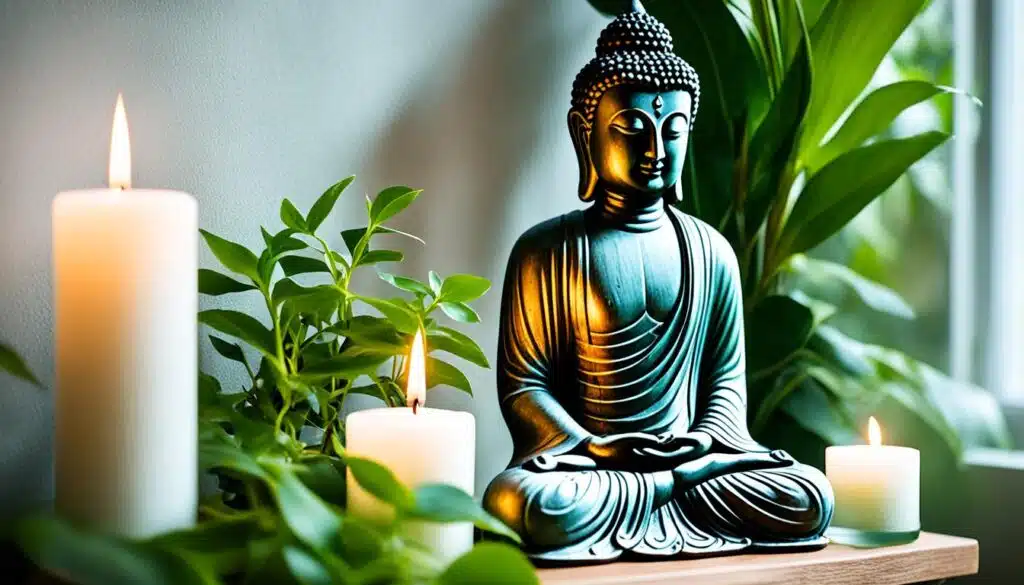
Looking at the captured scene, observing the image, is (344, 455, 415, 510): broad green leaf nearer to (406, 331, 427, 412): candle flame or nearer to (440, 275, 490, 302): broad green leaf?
(406, 331, 427, 412): candle flame

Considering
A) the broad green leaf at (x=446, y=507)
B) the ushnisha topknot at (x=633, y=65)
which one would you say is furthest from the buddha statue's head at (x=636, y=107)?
the broad green leaf at (x=446, y=507)

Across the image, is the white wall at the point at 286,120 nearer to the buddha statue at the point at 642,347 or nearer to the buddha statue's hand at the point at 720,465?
the buddha statue at the point at 642,347

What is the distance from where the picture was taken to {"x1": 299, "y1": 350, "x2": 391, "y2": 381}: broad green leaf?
0.85 metres

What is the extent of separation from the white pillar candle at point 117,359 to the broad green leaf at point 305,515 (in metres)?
0.09

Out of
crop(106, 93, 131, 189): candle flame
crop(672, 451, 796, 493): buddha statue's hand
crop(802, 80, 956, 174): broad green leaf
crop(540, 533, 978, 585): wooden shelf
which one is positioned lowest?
crop(540, 533, 978, 585): wooden shelf

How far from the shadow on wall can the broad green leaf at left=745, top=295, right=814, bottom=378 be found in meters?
0.25

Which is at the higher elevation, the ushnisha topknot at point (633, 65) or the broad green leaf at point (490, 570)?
the ushnisha topknot at point (633, 65)

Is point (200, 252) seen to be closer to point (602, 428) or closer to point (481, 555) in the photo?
point (602, 428)

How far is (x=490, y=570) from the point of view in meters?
0.61

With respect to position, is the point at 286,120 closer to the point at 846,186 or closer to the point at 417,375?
the point at 417,375

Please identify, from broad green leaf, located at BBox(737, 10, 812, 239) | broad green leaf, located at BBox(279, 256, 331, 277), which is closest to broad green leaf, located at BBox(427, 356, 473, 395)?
broad green leaf, located at BBox(279, 256, 331, 277)

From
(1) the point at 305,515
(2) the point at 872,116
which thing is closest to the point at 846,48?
(2) the point at 872,116

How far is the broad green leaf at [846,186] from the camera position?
123 centimetres

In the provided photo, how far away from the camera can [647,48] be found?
1.00 m
